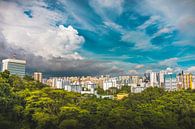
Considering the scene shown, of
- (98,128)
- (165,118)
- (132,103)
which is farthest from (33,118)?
(132,103)

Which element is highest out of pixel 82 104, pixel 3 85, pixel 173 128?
pixel 3 85

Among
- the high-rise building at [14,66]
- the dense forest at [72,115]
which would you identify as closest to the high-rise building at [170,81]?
the high-rise building at [14,66]

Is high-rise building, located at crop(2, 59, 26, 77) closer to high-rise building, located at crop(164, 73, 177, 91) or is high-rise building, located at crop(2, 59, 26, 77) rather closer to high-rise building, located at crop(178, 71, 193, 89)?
high-rise building, located at crop(164, 73, 177, 91)

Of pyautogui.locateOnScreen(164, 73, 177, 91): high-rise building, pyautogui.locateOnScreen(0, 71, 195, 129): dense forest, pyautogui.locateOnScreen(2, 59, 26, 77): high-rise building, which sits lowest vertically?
pyautogui.locateOnScreen(0, 71, 195, 129): dense forest

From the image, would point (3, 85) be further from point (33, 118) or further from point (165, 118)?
point (165, 118)

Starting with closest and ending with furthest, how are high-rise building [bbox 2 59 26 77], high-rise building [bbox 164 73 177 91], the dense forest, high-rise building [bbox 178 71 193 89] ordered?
the dense forest, high-rise building [bbox 2 59 26 77], high-rise building [bbox 178 71 193 89], high-rise building [bbox 164 73 177 91]

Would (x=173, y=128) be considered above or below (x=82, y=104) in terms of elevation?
below

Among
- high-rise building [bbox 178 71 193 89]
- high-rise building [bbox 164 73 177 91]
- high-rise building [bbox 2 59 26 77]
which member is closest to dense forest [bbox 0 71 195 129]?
high-rise building [bbox 2 59 26 77]

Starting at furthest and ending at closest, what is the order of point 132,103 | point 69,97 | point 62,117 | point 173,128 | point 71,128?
point 132,103 → point 69,97 → point 173,128 → point 62,117 → point 71,128
